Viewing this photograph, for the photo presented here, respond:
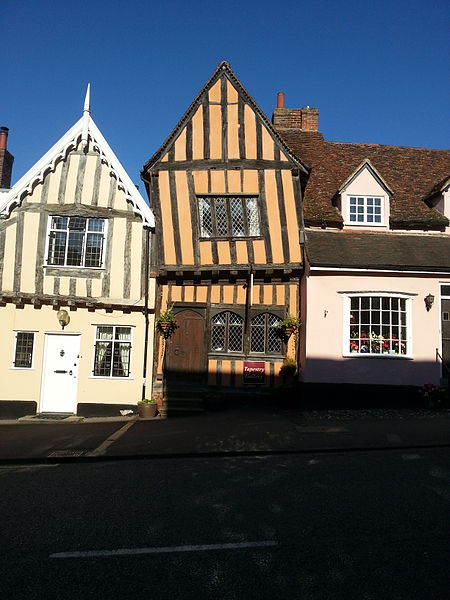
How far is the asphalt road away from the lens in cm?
337

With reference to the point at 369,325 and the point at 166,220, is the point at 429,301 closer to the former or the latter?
the point at 369,325

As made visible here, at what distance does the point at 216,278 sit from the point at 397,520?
8.82 m

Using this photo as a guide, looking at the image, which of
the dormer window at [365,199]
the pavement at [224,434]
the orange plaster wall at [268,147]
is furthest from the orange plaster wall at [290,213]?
the pavement at [224,434]

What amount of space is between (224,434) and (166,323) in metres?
4.06

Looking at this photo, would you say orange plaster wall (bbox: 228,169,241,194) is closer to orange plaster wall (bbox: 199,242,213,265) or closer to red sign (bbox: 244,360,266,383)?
orange plaster wall (bbox: 199,242,213,265)

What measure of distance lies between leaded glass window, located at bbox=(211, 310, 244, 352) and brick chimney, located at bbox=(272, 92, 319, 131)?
936 centimetres

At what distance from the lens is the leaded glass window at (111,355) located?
12.0 metres

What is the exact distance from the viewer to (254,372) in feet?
39.7

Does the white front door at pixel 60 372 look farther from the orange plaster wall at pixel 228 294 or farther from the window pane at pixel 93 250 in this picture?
the orange plaster wall at pixel 228 294

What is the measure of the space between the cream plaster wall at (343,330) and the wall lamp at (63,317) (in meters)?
6.70

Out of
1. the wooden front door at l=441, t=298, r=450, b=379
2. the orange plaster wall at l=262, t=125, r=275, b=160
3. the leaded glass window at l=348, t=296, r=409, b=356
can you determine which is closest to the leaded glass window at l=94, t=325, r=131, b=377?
the leaded glass window at l=348, t=296, r=409, b=356

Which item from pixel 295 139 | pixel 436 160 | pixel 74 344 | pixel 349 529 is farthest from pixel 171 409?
pixel 436 160

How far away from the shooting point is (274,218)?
1243 cm

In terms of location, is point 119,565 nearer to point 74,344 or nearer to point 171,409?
point 171,409
